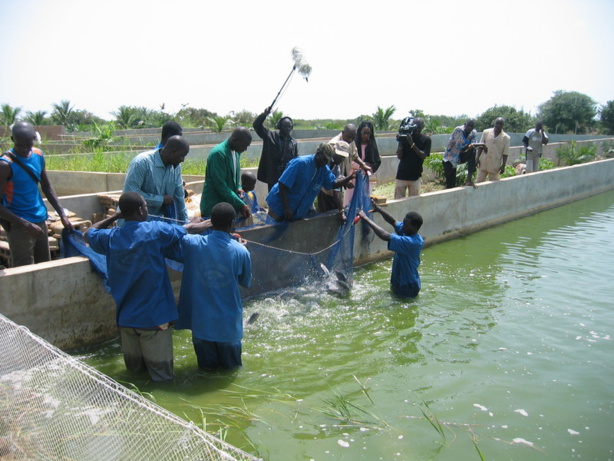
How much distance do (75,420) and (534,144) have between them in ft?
56.2

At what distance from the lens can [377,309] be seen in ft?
23.9

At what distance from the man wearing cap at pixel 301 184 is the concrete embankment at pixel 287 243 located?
297 mm

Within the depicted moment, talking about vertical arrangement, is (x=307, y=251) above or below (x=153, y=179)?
below

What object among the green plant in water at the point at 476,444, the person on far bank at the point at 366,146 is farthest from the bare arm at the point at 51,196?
the person on far bank at the point at 366,146

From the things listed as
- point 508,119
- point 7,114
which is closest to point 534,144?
point 508,119

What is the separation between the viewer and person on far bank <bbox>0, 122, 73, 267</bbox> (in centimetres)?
525

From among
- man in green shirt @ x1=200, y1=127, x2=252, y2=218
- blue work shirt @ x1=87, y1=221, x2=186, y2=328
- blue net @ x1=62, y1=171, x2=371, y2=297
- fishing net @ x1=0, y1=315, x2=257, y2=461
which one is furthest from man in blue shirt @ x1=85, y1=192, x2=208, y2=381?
blue net @ x1=62, y1=171, x2=371, y2=297

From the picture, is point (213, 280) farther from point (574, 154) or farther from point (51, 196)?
point (574, 154)

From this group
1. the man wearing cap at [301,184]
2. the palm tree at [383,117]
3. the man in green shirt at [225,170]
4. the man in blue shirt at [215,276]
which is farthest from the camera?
the palm tree at [383,117]

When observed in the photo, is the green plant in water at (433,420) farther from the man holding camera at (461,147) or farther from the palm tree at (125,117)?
the palm tree at (125,117)

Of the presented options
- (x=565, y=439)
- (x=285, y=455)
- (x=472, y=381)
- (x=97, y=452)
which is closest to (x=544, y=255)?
(x=472, y=381)

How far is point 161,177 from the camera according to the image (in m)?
5.98

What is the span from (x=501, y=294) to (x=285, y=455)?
5133 mm

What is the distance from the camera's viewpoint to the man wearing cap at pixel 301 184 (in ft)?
24.4
